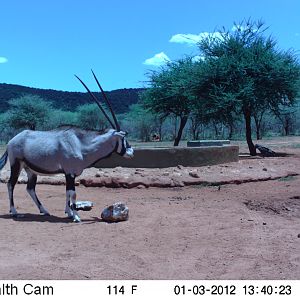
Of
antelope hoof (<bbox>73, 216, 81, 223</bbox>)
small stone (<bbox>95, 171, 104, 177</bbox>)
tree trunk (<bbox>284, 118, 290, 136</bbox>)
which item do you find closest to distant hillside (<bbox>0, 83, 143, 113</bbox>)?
tree trunk (<bbox>284, 118, 290, 136</bbox>)

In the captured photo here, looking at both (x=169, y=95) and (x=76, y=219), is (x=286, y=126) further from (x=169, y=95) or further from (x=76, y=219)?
(x=76, y=219)

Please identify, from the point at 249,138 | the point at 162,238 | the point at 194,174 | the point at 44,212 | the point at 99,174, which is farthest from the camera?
the point at 249,138

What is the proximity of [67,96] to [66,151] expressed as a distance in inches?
3074

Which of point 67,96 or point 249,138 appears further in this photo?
point 67,96

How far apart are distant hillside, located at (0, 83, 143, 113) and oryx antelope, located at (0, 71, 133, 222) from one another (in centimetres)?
6865

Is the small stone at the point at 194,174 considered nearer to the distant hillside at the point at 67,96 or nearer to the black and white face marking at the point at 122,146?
the black and white face marking at the point at 122,146

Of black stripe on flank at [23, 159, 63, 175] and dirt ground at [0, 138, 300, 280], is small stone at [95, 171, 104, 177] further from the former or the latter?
black stripe on flank at [23, 159, 63, 175]

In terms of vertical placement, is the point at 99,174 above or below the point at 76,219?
above

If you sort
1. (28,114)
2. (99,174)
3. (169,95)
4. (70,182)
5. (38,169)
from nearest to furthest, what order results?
(70,182) → (38,169) → (99,174) → (169,95) → (28,114)

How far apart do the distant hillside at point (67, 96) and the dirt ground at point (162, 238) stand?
221ft

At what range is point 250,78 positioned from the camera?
72.8 ft

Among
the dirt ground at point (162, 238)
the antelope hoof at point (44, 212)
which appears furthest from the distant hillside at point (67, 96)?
the antelope hoof at point (44, 212)

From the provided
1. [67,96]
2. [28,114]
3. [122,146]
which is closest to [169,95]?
[122,146]

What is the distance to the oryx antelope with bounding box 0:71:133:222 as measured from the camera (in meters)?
8.29
